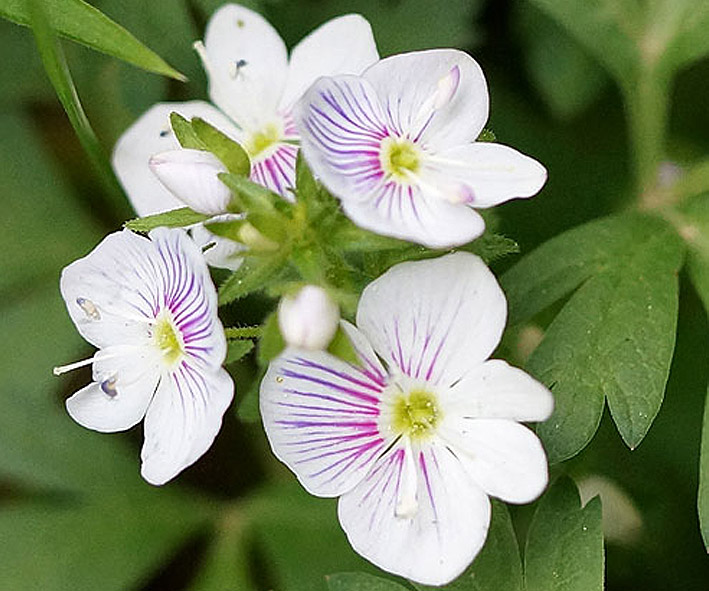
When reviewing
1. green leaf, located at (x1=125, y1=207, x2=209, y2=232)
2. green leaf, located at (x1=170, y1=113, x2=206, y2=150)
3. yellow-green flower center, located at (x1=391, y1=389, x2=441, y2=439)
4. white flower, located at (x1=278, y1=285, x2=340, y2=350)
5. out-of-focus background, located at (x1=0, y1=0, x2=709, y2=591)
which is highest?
green leaf, located at (x1=170, y1=113, x2=206, y2=150)

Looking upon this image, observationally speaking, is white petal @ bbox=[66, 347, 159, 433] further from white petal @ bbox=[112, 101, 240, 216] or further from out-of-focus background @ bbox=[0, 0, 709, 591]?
out-of-focus background @ bbox=[0, 0, 709, 591]

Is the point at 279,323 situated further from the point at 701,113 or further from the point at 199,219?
the point at 701,113

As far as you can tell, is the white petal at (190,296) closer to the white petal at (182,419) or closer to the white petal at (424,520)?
the white petal at (182,419)

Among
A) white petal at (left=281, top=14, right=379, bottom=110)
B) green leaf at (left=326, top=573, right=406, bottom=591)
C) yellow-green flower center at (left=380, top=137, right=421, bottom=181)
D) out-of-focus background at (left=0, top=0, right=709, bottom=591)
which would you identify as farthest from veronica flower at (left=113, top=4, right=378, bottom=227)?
green leaf at (left=326, top=573, right=406, bottom=591)

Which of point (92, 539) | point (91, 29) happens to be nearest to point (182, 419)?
point (91, 29)

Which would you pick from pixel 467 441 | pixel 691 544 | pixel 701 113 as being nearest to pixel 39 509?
pixel 467 441
